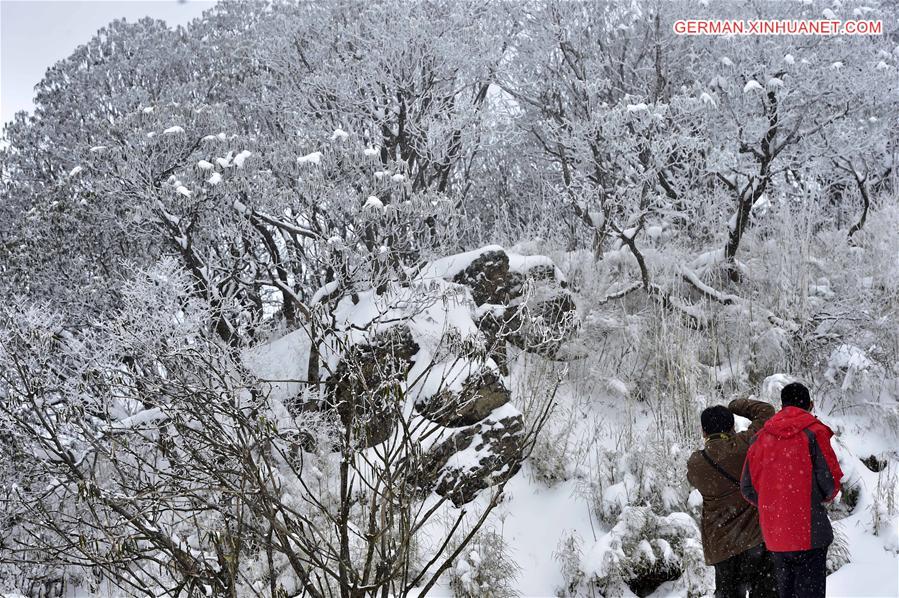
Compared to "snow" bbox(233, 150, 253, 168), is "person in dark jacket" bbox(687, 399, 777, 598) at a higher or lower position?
lower

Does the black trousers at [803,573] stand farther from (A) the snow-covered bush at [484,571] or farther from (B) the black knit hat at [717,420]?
(A) the snow-covered bush at [484,571]

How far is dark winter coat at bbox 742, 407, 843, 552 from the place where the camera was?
3420 mm

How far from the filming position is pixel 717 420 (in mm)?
4062

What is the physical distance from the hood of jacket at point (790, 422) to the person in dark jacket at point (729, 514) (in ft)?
1.48

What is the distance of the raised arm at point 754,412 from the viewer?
409 centimetres

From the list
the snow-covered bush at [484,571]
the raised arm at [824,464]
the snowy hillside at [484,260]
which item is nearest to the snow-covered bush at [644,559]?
the snowy hillside at [484,260]

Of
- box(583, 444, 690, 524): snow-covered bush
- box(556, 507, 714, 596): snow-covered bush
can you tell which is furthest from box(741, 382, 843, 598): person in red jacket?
box(583, 444, 690, 524): snow-covered bush

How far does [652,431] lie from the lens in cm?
673

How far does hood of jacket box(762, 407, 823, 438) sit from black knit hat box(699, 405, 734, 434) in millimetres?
433

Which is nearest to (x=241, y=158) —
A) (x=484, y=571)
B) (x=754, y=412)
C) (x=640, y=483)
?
(x=484, y=571)

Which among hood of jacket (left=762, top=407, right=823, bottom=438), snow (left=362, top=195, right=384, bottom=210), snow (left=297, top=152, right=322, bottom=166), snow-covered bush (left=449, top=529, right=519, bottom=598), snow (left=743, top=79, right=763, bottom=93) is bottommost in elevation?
snow-covered bush (left=449, top=529, right=519, bottom=598)

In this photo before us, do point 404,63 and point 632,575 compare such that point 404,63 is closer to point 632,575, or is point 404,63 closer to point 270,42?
point 270,42

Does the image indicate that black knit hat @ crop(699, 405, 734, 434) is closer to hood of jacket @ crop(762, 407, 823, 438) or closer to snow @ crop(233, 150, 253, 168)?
hood of jacket @ crop(762, 407, 823, 438)

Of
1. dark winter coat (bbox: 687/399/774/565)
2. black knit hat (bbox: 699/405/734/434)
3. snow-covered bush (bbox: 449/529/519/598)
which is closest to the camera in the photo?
dark winter coat (bbox: 687/399/774/565)
